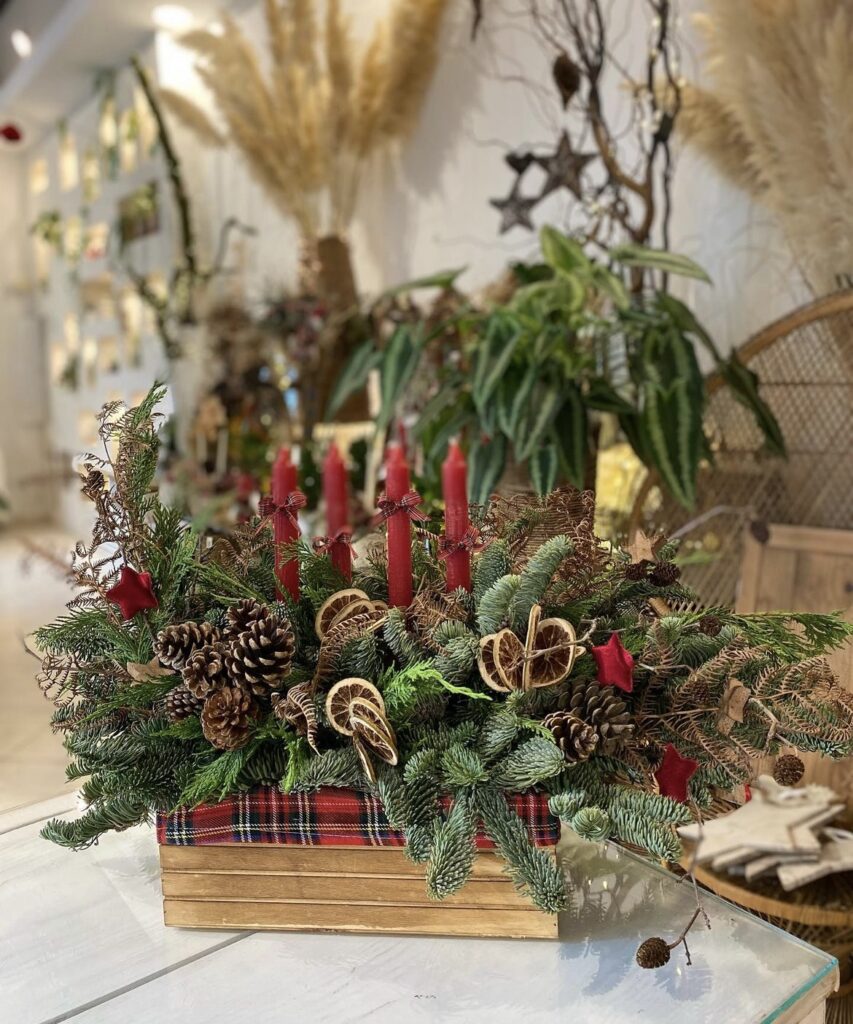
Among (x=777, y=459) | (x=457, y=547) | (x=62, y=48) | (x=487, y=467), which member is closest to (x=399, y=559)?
(x=457, y=547)

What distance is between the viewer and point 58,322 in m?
5.26

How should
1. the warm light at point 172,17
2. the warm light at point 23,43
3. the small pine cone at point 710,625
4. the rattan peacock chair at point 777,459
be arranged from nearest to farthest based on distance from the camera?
the small pine cone at point 710,625
the rattan peacock chair at point 777,459
the warm light at point 172,17
the warm light at point 23,43

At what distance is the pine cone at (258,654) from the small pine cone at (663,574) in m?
0.29

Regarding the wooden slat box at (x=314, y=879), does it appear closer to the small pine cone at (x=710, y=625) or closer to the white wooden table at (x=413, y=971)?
the white wooden table at (x=413, y=971)

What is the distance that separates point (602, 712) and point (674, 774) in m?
0.07

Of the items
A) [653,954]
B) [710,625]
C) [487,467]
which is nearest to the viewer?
Answer: [653,954]

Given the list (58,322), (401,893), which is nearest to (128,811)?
(401,893)

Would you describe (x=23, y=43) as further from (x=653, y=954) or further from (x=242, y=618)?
(x=653, y=954)

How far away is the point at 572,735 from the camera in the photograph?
2.01 feet

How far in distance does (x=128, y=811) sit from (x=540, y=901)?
0.99ft

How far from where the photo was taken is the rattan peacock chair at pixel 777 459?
151 centimetres

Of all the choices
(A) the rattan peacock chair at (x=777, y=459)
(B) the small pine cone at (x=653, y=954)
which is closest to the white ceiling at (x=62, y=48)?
(A) the rattan peacock chair at (x=777, y=459)

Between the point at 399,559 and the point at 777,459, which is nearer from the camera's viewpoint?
the point at 399,559

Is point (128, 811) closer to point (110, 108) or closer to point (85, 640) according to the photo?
point (85, 640)
